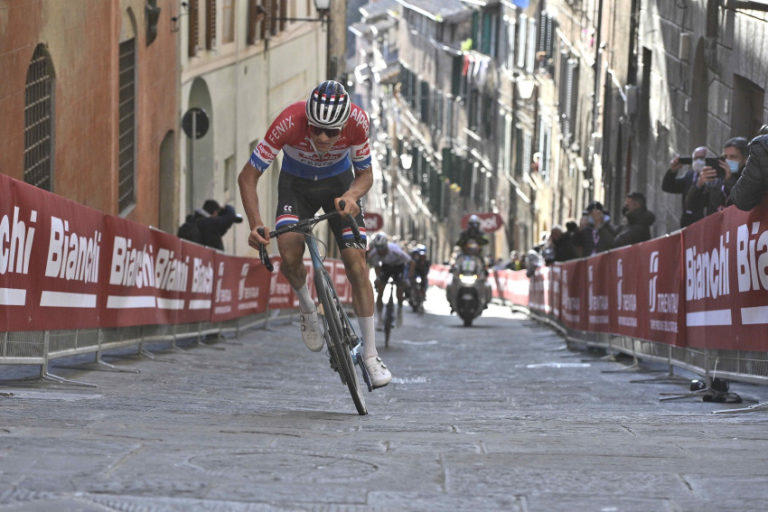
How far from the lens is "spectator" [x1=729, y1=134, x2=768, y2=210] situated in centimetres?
834

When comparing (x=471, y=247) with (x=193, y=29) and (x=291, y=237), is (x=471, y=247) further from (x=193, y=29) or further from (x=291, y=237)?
(x=291, y=237)

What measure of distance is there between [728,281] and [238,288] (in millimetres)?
10725

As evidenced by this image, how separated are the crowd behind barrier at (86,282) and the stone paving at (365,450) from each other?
0.37 m

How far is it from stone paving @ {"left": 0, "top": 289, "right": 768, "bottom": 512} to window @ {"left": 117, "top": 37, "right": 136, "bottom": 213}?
31.6ft

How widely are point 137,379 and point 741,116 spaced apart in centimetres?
1052

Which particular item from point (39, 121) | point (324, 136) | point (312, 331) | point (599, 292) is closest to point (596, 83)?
point (599, 292)

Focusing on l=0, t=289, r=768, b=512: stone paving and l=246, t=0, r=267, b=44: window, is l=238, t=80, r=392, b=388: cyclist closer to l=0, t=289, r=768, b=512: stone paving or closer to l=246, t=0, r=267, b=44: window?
l=0, t=289, r=768, b=512: stone paving

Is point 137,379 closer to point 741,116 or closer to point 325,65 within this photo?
point 741,116

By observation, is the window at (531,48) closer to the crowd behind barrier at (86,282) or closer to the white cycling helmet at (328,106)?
the crowd behind barrier at (86,282)

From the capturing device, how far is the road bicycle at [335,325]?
7992mm

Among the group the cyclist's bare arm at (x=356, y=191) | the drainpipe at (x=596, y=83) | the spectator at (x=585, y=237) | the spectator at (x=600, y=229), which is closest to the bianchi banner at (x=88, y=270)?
the cyclist's bare arm at (x=356, y=191)

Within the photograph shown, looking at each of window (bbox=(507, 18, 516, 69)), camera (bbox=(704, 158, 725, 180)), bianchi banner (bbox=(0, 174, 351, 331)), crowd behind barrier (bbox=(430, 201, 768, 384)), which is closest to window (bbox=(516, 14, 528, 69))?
window (bbox=(507, 18, 516, 69))

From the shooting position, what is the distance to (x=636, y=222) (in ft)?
53.2

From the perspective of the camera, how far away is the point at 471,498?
4.74m
